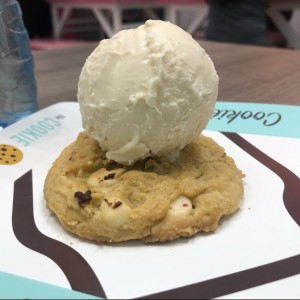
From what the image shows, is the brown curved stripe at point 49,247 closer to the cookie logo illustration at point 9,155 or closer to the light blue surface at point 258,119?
the cookie logo illustration at point 9,155

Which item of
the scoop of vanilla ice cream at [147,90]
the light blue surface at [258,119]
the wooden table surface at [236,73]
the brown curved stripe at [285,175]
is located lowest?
the wooden table surface at [236,73]

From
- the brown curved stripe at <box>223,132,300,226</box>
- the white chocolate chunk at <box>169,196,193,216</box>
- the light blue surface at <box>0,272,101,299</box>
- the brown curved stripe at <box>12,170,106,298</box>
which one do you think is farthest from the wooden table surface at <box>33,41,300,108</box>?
the light blue surface at <box>0,272,101,299</box>

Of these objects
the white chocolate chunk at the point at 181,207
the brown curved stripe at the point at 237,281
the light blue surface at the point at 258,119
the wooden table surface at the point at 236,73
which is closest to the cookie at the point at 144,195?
the white chocolate chunk at the point at 181,207

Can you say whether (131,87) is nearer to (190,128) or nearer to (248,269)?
(190,128)

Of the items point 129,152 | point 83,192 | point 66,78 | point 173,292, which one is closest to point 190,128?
point 129,152

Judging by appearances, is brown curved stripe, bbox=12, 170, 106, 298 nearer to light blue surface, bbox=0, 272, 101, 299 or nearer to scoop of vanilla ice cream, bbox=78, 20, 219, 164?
light blue surface, bbox=0, 272, 101, 299

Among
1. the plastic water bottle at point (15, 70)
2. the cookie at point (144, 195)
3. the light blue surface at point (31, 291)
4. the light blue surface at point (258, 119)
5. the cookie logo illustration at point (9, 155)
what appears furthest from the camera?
the plastic water bottle at point (15, 70)
